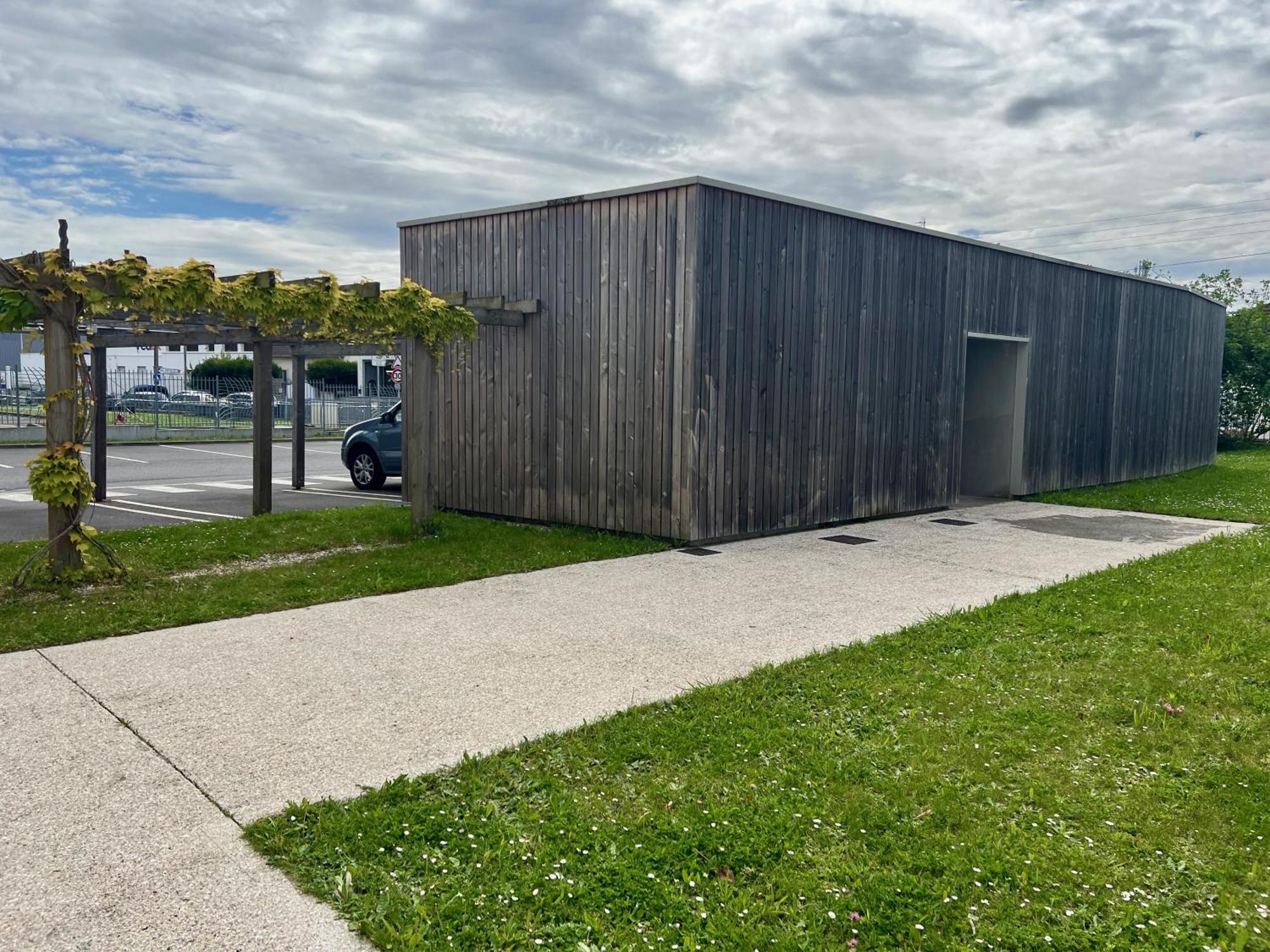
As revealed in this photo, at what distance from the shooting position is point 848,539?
961 cm

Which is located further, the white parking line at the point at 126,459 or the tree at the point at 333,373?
the tree at the point at 333,373

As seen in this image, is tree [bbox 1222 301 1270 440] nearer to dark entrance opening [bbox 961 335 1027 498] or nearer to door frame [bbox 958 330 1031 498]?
dark entrance opening [bbox 961 335 1027 498]

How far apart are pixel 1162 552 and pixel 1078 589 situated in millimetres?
2377

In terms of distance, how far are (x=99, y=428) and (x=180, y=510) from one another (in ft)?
6.61

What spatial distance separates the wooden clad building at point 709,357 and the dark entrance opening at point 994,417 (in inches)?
2.9

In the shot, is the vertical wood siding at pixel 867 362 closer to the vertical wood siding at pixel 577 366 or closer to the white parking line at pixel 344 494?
the vertical wood siding at pixel 577 366

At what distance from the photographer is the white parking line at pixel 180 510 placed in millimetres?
10914

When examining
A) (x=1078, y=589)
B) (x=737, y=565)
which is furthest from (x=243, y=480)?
(x=1078, y=589)

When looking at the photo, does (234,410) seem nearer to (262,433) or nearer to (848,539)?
(262,433)

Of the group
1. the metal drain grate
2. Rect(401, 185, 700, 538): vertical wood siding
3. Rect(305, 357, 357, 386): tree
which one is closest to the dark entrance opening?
the metal drain grate

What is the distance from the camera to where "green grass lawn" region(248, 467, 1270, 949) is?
272 centimetres

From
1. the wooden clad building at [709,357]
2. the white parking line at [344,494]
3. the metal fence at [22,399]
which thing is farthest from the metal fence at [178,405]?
the wooden clad building at [709,357]

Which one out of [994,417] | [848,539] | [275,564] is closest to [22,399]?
[275,564]

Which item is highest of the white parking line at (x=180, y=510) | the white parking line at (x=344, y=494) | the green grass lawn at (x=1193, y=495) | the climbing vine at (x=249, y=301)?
the climbing vine at (x=249, y=301)
